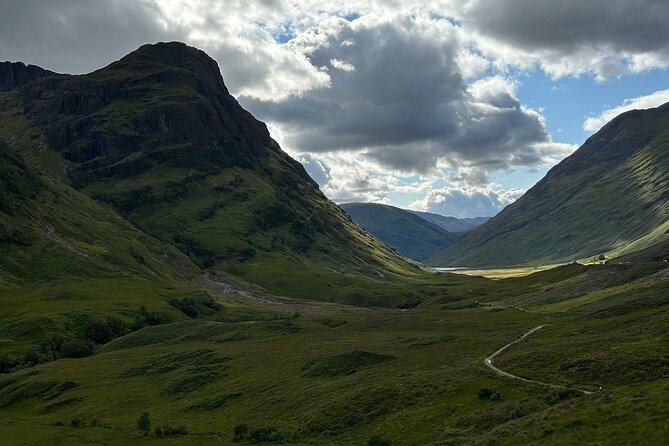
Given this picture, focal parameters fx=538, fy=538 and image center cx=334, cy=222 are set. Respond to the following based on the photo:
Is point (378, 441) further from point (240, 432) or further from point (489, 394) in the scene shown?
point (240, 432)

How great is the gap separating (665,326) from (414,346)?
4930cm

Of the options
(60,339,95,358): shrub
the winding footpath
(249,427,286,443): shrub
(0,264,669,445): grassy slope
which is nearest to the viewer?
(0,264,669,445): grassy slope

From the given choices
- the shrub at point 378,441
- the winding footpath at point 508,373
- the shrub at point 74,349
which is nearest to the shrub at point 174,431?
the shrub at point 378,441

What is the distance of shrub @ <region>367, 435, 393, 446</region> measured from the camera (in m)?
54.7

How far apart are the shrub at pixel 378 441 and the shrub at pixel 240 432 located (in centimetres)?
1901

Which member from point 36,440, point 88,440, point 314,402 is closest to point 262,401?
point 314,402

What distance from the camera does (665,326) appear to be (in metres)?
73.1

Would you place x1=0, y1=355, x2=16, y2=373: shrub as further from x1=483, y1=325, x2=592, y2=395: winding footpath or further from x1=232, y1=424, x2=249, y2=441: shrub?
x1=483, y1=325, x2=592, y2=395: winding footpath

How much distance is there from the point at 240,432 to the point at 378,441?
68.4ft

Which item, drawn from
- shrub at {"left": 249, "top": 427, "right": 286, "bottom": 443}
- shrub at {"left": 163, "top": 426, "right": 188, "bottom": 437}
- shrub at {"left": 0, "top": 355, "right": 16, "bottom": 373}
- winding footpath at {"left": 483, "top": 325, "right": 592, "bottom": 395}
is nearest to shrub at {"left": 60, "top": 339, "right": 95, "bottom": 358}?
shrub at {"left": 0, "top": 355, "right": 16, "bottom": 373}

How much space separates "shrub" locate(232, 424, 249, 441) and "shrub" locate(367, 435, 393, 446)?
1901 cm

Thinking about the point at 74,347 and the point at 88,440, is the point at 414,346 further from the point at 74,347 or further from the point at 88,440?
the point at 74,347

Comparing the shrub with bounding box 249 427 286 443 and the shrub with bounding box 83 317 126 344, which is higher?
the shrub with bounding box 83 317 126 344

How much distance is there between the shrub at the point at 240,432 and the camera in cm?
6691
